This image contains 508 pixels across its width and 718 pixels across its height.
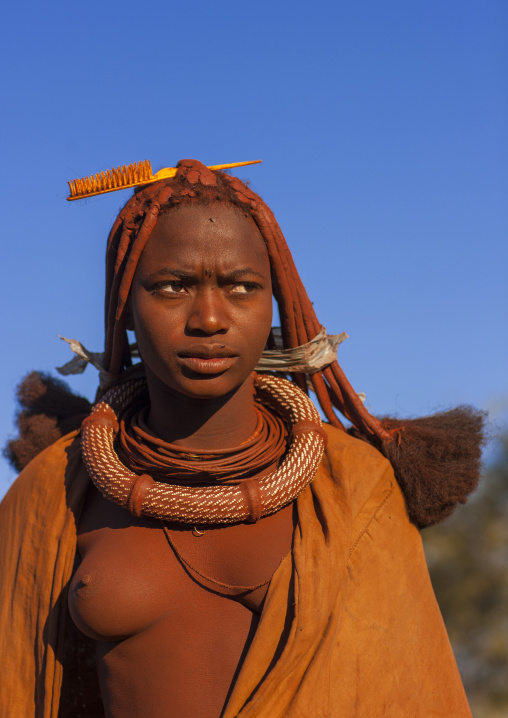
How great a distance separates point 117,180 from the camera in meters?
2.98

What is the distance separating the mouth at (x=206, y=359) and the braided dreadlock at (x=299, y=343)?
0.37 m

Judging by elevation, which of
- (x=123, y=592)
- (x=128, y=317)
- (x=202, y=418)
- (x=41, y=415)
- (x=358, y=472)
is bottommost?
(x=123, y=592)

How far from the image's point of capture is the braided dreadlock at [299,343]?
2893mm

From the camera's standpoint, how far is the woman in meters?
2.66

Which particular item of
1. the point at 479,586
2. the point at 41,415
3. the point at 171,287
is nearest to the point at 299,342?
the point at 171,287

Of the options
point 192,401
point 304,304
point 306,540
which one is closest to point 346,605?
point 306,540

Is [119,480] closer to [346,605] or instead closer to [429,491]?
[346,605]

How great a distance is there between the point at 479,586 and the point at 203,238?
9.99m

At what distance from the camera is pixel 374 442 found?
3234 millimetres

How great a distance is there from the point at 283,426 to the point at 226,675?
88cm

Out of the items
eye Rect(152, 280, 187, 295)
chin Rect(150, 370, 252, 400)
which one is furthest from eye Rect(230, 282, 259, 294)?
chin Rect(150, 370, 252, 400)

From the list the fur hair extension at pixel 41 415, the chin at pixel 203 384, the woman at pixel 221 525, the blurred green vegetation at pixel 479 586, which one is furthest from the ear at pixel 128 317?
the blurred green vegetation at pixel 479 586

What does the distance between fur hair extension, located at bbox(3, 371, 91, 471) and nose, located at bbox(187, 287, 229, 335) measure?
1.10 meters

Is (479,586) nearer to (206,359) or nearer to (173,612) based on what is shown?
(173,612)
